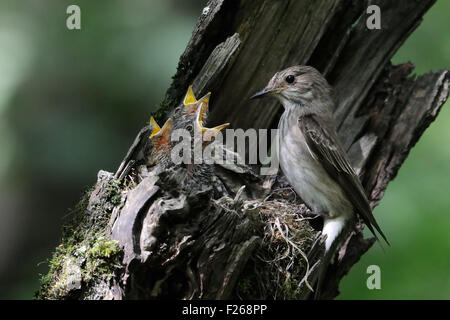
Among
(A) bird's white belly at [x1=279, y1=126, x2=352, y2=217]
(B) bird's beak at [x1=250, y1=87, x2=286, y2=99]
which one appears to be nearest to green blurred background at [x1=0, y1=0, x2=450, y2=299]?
(B) bird's beak at [x1=250, y1=87, x2=286, y2=99]

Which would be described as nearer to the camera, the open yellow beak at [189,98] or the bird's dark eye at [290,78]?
the open yellow beak at [189,98]

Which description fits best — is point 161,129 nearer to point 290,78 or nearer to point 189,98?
point 189,98

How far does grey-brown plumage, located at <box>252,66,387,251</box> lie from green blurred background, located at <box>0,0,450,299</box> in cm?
98

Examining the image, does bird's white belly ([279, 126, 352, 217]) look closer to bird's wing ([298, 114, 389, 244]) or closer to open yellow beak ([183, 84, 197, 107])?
bird's wing ([298, 114, 389, 244])

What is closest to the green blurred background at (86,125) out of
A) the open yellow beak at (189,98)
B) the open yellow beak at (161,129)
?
the open yellow beak at (189,98)

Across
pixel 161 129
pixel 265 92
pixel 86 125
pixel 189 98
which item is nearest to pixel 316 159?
pixel 265 92

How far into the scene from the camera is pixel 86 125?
5773 mm

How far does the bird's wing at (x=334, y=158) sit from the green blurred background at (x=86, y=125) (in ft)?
3.37

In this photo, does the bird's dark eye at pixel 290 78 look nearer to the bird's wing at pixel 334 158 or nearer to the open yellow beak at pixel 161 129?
the bird's wing at pixel 334 158

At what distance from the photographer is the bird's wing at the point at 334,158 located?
537 centimetres

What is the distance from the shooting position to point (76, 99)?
5918 mm

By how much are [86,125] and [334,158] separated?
2349mm

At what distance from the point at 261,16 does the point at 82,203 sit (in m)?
2.38
